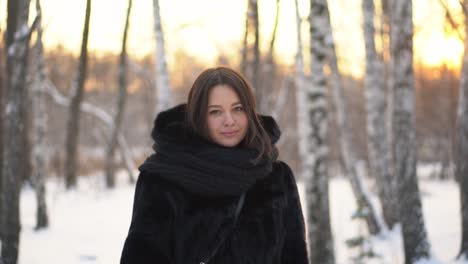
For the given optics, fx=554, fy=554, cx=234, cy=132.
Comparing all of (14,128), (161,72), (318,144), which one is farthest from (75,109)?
(318,144)

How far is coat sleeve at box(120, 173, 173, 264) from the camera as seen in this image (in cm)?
212

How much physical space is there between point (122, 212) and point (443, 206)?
8.16m

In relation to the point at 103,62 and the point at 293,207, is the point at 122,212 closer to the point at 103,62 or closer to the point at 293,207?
the point at 293,207

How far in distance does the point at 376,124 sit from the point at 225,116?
8.88 meters

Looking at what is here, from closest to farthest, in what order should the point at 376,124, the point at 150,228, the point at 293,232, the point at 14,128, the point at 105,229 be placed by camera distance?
the point at 150,228 → the point at 293,232 → the point at 14,128 → the point at 105,229 → the point at 376,124

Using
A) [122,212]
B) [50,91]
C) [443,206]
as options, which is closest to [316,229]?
[122,212]

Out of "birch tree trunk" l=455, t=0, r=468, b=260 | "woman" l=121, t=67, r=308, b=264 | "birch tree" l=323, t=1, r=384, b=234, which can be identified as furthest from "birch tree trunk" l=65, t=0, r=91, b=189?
"woman" l=121, t=67, r=308, b=264

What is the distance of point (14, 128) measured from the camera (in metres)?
5.76

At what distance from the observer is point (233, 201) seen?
91.9 inches

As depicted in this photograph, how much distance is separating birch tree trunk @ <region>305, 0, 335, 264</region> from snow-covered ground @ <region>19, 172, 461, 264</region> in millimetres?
499

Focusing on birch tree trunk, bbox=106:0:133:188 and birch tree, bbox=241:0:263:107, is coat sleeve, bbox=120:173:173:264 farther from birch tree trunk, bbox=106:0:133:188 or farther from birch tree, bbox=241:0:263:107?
birch tree trunk, bbox=106:0:133:188

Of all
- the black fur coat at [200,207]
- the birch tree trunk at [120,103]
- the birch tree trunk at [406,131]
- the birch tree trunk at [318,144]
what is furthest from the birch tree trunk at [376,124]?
the black fur coat at [200,207]

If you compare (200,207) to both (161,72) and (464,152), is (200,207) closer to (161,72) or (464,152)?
(464,152)

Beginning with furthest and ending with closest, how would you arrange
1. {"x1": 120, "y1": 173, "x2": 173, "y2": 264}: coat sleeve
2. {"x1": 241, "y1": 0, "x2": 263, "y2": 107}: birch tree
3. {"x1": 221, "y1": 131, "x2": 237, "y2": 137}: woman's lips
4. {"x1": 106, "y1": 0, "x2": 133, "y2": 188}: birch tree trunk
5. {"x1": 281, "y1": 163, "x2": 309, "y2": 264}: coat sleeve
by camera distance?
{"x1": 106, "y1": 0, "x2": 133, "y2": 188}: birch tree trunk
{"x1": 241, "y1": 0, "x2": 263, "y2": 107}: birch tree
{"x1": 281, "y1": 163, "x2": 309, "y2": 264}: coat sleeve
{"x1": 221, "y1": 131, "x2": 237, "y2": 137}: woman's lips
{"x1": 120, "y1": 173, "x2": 173, "y2": 264}: coat sleeve
